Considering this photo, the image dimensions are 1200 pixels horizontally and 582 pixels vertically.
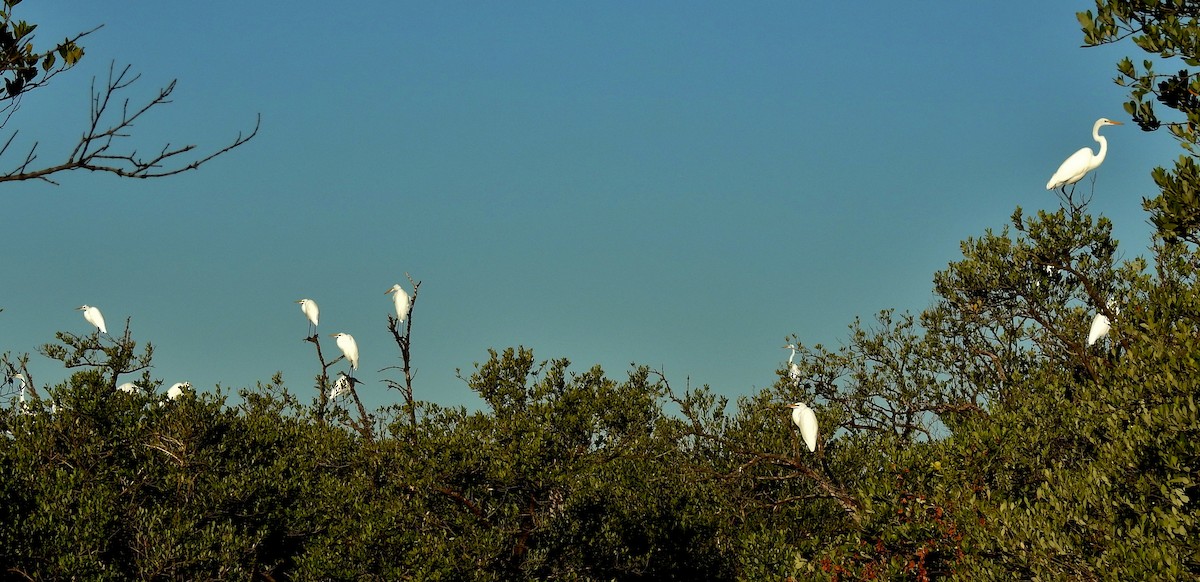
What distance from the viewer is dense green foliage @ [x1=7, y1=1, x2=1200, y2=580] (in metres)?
9.76

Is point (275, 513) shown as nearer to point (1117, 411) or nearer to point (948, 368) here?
point (1117, 411)

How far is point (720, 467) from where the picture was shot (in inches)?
Result: 806

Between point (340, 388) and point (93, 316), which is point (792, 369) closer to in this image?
point (340, 388)

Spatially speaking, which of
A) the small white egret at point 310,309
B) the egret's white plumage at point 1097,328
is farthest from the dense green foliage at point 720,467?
the small white egret at point 310,309

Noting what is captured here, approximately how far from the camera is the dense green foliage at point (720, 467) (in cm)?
976

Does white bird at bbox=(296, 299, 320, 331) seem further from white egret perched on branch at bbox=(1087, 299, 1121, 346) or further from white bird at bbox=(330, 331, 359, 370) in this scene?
white egret perched on branch at bbox=(1087, 299, 1121, 346)

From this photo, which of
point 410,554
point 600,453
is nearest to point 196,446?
point 410,554

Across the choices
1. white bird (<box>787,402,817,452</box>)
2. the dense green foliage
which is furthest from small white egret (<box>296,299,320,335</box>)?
white bird (<box>787,402,817,452</box>)

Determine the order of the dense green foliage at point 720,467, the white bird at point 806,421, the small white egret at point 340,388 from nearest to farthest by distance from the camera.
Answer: the dense green foliage at point 720,467 → the white bird at point 806,421 → the small white egret at point 340,388

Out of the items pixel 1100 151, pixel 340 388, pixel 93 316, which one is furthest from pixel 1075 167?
pixel 93 316

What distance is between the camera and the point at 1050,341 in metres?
20.6

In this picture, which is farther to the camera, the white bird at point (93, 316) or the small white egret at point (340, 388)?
the white bird at point (93, 316)

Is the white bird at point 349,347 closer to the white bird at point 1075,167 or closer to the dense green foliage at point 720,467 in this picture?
the dense green foliage at point 720,467

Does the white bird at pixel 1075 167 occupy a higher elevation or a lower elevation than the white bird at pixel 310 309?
lower
